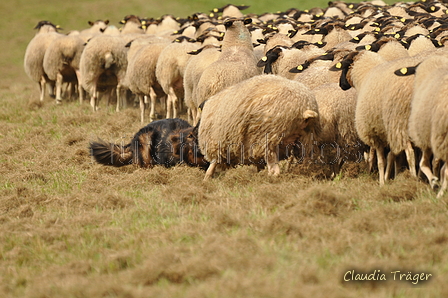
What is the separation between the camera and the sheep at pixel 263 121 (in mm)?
5578

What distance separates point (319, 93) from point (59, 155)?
392 centimetres

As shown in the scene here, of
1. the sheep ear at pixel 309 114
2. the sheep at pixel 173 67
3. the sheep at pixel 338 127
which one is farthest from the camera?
the sheep at pixel 173 67

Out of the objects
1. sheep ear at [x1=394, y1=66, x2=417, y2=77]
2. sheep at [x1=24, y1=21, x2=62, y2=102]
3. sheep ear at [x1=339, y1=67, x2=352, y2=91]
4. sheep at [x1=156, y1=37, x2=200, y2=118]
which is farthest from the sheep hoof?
sheep at [x1=24, y1=21, x2=62, y2=102]

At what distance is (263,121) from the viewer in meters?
5.61

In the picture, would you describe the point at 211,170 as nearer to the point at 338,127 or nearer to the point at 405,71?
the point at 338,127

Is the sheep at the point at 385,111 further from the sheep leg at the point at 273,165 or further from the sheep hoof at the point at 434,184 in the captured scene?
the sheep leg at the point at 273,165

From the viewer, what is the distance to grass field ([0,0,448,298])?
123 inches

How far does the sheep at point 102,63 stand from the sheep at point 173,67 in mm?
1894

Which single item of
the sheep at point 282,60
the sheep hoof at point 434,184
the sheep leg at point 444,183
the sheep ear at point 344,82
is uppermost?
the sheep ear at point 344,82

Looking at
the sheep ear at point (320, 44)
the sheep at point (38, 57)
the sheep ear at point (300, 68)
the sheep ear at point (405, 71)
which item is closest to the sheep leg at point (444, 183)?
the sheep ear at point (405, 71)

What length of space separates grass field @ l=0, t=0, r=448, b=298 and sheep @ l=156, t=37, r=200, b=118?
11.5 ft

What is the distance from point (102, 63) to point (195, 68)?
140 inches

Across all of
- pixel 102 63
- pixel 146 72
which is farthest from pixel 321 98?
pixel 102 63

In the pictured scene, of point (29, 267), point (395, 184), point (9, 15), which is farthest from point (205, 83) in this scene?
point (9, 15)
